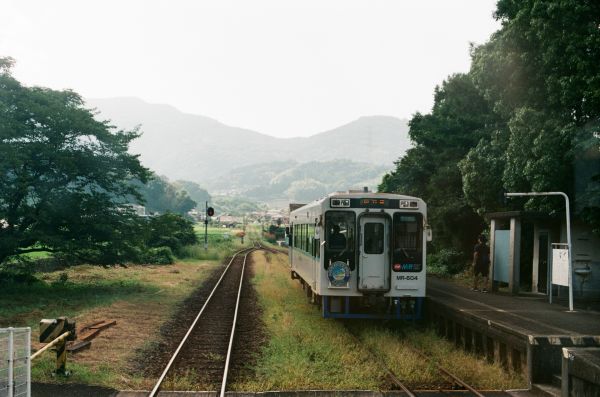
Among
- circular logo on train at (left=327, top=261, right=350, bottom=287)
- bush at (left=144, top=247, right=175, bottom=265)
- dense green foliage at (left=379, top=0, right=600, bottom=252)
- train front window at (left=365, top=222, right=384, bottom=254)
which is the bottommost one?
bush at (left=144, top=247, right=175, bottom=265)

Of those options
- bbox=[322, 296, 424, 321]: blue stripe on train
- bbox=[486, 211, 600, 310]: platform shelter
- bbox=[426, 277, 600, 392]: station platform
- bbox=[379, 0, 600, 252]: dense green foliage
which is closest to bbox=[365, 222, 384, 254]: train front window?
bbox=[322, 296, 424, 321]: blue stripe on train

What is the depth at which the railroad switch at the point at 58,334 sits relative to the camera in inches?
373

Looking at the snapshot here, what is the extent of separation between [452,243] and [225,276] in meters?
12.2

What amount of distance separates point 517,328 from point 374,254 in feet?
13.1

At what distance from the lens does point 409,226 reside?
542 inches

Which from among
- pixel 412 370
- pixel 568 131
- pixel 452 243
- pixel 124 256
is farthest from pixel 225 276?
pixel 412 370

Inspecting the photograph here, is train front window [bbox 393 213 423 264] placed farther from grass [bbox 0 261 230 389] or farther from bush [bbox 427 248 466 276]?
bush [bbox 427 248 466 276]

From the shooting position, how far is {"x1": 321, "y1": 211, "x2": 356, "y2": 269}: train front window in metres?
13.7

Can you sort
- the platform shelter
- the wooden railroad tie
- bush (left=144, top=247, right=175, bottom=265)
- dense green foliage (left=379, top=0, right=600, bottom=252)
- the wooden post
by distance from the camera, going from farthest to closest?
bush (left=144, top=247, right=175, bottom=265) < the wooden post < dense green foliage (left=379, top=0, right=600, bottom=252) < the platform shelter < the wooden railroad tie

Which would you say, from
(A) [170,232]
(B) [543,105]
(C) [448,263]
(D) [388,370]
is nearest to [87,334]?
(D) [388,370]

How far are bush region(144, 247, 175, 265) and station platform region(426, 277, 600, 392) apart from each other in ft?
80.5

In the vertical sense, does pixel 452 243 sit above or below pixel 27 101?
below

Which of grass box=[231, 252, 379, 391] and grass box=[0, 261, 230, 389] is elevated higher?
grass box=[231, 252, 379, 391]

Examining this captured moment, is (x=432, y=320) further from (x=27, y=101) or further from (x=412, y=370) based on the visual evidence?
(x=27, y=101)
